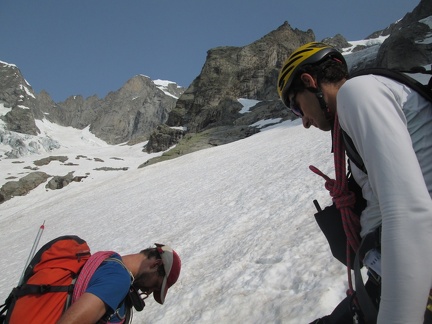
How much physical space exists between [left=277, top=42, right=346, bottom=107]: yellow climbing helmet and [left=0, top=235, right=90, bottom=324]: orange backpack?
7.75ft

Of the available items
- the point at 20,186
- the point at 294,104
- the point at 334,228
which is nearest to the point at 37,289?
the point at 334,228

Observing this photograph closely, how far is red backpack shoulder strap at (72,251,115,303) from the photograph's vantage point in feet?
8.92

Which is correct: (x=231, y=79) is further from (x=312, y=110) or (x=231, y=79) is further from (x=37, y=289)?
(x=37, y=289)

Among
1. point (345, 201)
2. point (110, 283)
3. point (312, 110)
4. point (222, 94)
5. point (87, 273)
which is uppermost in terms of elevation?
point (222, 94)

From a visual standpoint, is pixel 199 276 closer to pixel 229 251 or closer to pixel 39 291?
pixel 229 251

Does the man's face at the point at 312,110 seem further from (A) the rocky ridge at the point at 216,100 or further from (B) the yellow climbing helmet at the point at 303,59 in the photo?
(A) the rocky ridge at the point at 216,100

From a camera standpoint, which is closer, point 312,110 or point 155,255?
point 312,110

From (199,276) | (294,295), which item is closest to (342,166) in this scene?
(294,295)

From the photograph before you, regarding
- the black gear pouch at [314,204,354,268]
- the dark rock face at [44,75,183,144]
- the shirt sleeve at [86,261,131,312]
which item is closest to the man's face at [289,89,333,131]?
the black gear pouch at [314,204,354,268]

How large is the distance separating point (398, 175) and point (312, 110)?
38.2 inches

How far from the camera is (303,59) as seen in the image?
7.93 ft

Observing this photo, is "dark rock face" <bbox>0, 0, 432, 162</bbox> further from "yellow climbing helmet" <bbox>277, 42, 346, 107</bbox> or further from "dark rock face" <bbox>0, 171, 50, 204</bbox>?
"dark rock face" <bbox>0, 171, 50, 204</bbox>

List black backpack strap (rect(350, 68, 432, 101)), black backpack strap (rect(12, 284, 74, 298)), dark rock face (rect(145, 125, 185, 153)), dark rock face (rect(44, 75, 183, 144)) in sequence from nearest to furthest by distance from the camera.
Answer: black backpack strap (rect(350, 68, 432, 101)) < black backpack strap (rect(12, 284, 74, 298)) < dark rock face (rect(145, 125, 185, 153)) < dark rock face (rect(44, 75, 183, 144))

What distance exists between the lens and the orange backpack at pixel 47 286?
8.48 ft
